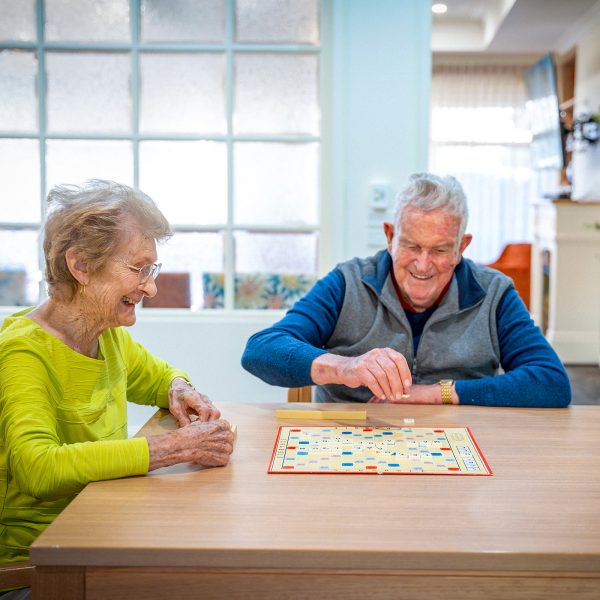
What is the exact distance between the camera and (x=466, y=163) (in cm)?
983

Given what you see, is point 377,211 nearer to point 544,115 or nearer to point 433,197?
point 433,197

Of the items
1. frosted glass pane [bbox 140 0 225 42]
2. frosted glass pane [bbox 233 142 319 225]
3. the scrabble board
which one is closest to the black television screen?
frosted glass pane [bbox 233 142 319 225]

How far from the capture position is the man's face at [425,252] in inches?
79.4

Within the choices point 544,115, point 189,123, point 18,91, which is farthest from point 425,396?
point 544,115

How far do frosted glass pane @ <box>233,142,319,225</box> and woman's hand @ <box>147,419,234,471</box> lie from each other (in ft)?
6.70

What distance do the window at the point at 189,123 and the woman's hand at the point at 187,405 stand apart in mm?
1592

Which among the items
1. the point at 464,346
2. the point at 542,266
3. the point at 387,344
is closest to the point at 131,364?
the point at 387,344

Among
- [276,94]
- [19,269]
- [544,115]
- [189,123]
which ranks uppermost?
[544,115]

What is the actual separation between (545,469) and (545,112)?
7.56m

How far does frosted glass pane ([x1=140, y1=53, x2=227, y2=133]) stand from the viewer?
130 inches

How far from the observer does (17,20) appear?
10.8 ft

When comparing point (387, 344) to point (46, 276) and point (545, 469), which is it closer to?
point (545, 469)

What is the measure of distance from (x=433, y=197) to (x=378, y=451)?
2.61 feet

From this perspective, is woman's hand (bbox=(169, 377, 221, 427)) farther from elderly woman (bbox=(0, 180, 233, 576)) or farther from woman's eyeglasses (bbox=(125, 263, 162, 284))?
woman's eyeglasses (bbox=(125, 263, 162, 284))
